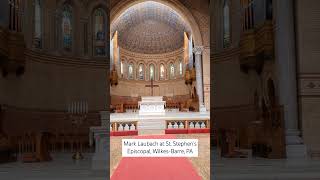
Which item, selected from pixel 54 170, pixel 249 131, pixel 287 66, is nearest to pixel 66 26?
pixel 54 170

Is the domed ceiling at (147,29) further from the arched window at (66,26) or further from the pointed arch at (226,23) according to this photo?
the pointed arch at (226,23)

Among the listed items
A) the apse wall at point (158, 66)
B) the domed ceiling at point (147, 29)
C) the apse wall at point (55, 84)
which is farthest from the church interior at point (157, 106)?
the domed ceiling at point (147, 29)

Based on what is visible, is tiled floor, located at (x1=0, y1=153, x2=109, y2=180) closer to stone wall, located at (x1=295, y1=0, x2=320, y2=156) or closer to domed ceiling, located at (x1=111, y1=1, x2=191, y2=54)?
stone wall, located at (x1=295, y1=0, x2=320, y2=156)

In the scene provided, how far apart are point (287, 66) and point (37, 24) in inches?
187

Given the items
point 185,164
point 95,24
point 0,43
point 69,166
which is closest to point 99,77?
point 95,24

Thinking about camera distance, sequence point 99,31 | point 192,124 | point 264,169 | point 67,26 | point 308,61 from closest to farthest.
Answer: point 264,169, point 99,31, point 67,26, point 192,124, point 308,61

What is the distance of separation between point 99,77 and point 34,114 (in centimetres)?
143

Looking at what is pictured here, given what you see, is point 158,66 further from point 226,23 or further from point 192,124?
point 226,23

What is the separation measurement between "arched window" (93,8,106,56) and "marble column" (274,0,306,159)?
347cm

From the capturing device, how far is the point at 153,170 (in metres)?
5.47

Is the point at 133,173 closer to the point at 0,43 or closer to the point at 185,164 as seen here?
the point at 185,164

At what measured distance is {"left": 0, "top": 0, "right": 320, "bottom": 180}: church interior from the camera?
615 centimetres

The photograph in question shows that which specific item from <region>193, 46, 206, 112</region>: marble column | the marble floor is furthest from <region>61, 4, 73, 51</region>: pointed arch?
the marble floor

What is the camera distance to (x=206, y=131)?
6926 mm
